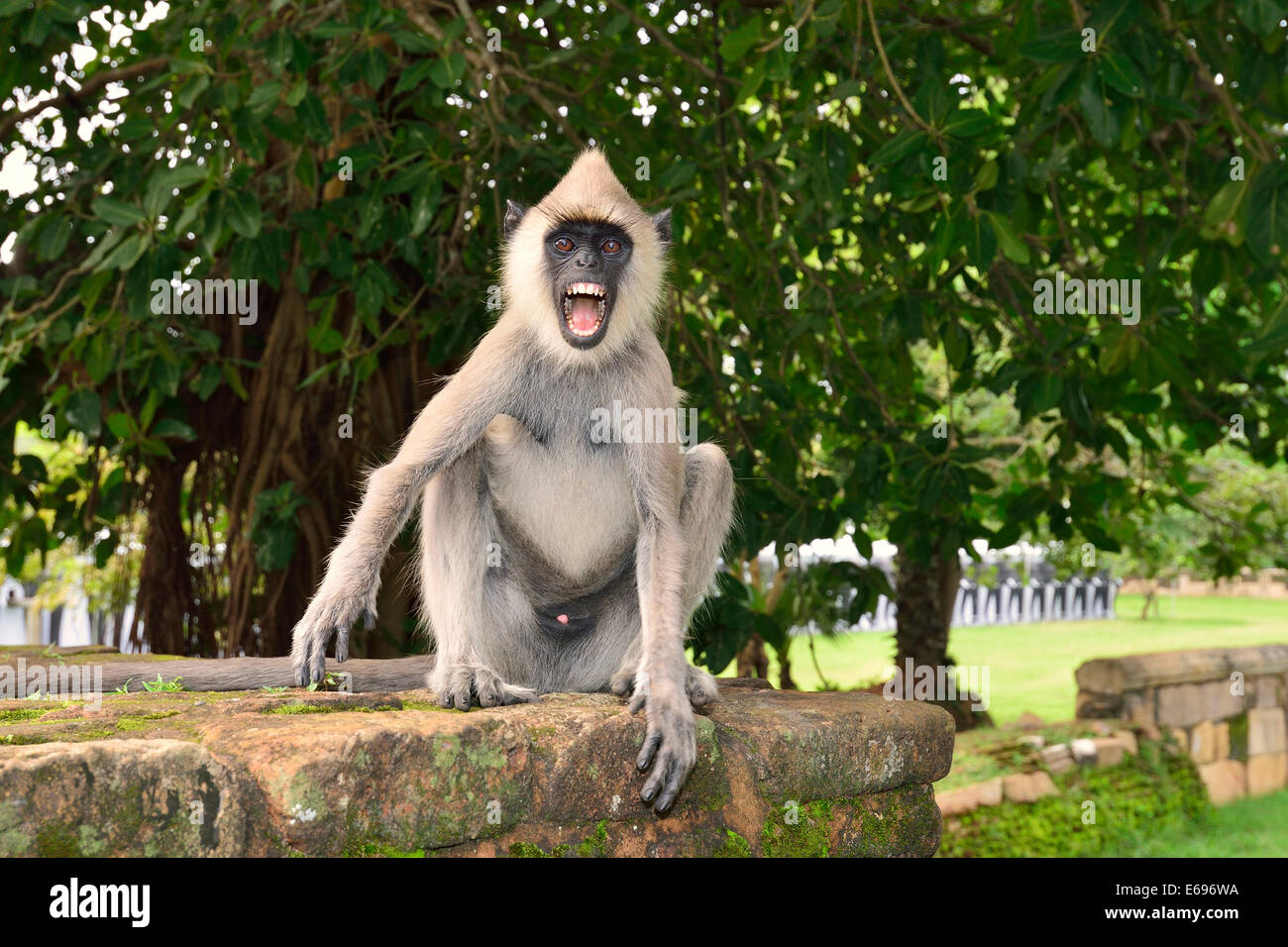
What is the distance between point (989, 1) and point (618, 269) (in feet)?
22.1

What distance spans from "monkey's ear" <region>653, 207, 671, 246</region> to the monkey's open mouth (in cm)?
51

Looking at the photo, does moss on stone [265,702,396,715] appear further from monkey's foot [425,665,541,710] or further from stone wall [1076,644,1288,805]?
stone wall [1076,644,1288,805]

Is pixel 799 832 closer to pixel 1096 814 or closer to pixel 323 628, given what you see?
pixel 323 628

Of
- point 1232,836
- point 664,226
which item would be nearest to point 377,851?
point 664,226

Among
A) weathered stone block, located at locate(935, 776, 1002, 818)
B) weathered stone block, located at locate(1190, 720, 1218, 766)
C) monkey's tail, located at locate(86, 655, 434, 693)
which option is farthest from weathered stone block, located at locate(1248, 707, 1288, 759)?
monkey's tail, located at locate(86, 655, 434, 693)

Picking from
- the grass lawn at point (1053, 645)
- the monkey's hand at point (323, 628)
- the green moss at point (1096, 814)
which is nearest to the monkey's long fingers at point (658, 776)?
the monkey's hand at point (323, 628)

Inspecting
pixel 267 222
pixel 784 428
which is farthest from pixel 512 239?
pixel 784 428

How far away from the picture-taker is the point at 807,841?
301cm

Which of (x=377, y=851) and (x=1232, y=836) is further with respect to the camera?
(x=1232, y=836)

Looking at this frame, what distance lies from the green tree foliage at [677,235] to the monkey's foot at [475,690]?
1826mm

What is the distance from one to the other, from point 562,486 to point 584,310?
514mm

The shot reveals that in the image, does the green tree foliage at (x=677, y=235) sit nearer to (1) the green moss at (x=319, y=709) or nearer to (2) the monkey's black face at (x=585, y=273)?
(2) the monkey's black face at (x=585, y=273)

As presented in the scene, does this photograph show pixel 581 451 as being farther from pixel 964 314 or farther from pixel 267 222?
pixel 964 314

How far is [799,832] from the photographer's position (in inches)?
118
